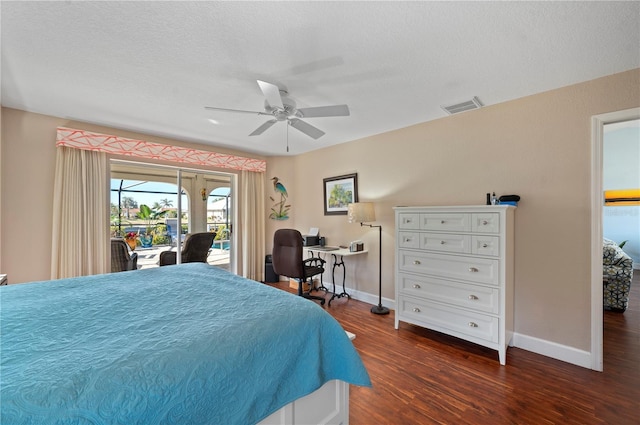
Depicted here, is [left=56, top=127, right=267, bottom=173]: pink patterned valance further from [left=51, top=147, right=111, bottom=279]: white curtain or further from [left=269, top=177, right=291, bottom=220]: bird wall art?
[left=269, top=177, right=291, bottom=220]: bird wall art

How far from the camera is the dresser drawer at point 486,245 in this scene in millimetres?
2367

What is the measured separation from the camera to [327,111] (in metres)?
2.26

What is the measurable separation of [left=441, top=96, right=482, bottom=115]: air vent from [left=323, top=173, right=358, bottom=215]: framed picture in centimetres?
159

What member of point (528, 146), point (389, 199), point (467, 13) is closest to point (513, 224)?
point (528, 146)

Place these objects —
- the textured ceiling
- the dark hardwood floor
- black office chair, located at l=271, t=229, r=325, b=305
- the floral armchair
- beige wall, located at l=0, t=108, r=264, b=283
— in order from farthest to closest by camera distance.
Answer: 1. black office chair, located at l=271, t=229, r=325, b=305
2. the floral armchair
3. beige wall, located at l=0, t=108, r=264, b=283
4. the dark hardwood floor
5. the textured ceiling

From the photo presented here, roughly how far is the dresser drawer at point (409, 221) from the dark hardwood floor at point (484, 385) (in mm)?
1174

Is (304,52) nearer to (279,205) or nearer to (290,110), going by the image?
(290,110)

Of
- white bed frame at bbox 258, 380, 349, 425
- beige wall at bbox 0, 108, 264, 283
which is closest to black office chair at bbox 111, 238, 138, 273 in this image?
beige wall at bbox 0, 108, 264, 283

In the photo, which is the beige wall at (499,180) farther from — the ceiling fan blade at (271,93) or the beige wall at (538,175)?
the ceiling fan blade at (271,93)

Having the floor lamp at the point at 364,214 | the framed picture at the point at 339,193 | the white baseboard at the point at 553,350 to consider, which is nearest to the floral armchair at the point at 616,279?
the white baseboard at the point at 553,350

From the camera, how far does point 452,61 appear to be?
1.99 m

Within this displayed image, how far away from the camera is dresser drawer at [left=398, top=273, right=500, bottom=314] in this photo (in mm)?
2396

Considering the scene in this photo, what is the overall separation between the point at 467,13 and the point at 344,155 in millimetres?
2818

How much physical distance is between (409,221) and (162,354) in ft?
8.44
